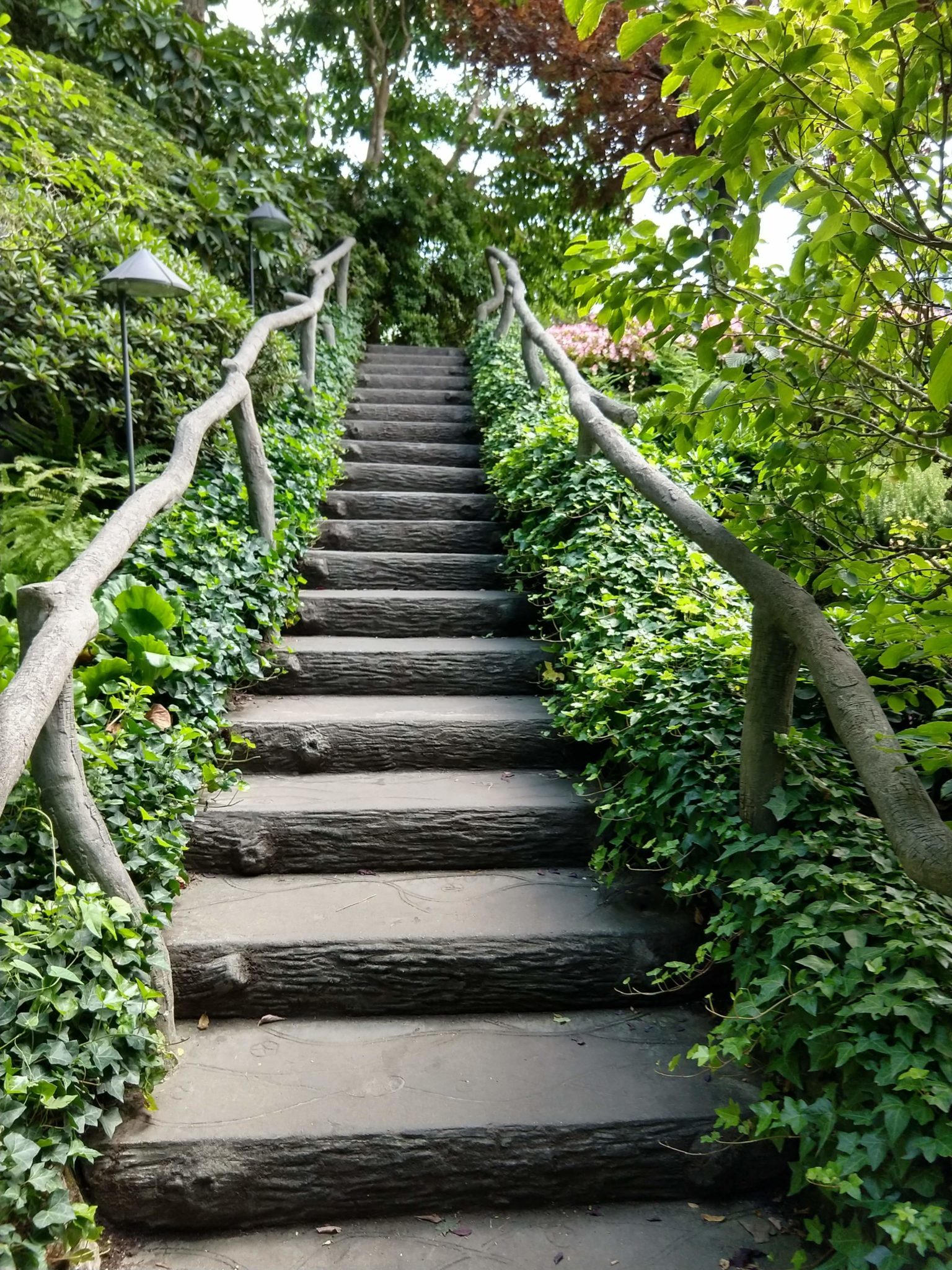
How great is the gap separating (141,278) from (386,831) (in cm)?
252

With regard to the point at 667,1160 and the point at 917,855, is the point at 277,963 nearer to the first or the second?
the point at 667,1160

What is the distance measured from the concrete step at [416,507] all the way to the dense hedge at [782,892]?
1429mm

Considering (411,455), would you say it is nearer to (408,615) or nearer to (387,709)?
(408,615)

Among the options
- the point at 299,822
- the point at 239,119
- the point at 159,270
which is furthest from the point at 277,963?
the point at 239,119

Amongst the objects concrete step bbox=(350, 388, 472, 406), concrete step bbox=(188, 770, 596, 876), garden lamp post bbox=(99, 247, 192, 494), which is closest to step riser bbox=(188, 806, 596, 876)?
concrete step bbox=(188, 770, 596, 876)

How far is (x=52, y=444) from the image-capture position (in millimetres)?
4102

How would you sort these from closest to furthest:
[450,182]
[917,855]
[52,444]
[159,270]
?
[917,855], [159,270], [52,444], [450,182]

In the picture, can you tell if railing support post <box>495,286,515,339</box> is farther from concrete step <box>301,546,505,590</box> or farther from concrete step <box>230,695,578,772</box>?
concrete step <box>230,695,578,772</box>

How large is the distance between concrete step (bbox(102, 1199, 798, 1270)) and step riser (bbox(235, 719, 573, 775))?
1.49 meters

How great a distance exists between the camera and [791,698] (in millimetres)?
2201

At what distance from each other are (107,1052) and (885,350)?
228cm

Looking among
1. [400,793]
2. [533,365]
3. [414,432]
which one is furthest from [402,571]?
[533,365]

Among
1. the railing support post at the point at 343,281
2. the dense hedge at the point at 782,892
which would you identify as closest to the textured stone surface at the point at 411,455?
the dense hedge at the point at 782,892

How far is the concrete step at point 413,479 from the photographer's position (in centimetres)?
533
